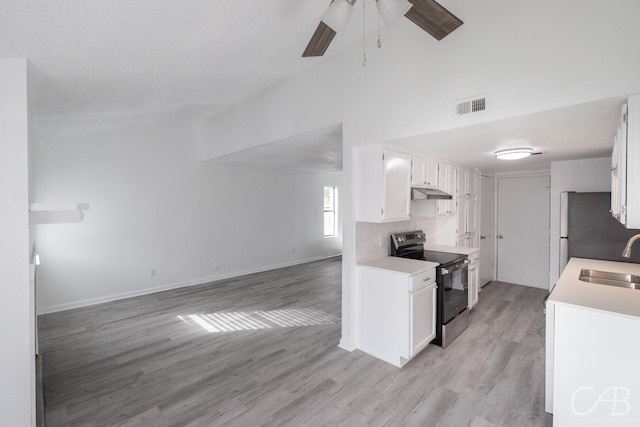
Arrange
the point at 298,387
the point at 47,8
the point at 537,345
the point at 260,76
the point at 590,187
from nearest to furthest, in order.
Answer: the point at 47,8
the point at 298,387
the point at 537,345
the point at 260,76
the point at 590,187

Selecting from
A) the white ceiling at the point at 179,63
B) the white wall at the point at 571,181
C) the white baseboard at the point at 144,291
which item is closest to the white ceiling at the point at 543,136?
the white ceiling at the point at 179,63

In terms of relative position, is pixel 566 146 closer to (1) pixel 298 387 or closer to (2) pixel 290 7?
(2) pixel 290 7

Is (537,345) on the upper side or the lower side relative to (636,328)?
lower

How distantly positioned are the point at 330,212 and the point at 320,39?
6.96 m

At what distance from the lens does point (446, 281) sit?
3.23m

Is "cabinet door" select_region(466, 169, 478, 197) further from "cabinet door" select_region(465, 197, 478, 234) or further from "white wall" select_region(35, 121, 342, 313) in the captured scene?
"white wall" select_region(35, 121, 342, 313)

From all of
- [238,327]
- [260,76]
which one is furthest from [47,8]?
[238,327]

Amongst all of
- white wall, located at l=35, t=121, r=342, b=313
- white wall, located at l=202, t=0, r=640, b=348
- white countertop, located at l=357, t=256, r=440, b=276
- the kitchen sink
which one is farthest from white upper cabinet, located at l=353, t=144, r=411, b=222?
white wall, located at l=35, t=121, r=342, b=313

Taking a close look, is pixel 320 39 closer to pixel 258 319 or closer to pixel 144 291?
pixel 258 319

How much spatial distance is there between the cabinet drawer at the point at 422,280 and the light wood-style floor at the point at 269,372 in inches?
28.8

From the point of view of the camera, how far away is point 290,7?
2125 mm

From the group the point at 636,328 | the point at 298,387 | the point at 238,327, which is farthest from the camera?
the point at 238,327

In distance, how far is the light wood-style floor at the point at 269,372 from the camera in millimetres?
2201

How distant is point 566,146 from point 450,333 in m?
2.28
